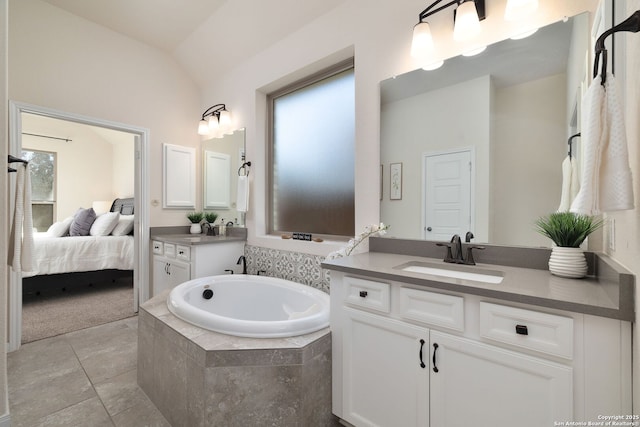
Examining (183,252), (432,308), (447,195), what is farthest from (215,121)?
(432,308)

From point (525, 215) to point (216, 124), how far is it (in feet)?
10.2

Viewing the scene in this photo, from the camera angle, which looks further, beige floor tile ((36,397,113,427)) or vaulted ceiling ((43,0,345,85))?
vaulted ceiling ((43,0,345,85))

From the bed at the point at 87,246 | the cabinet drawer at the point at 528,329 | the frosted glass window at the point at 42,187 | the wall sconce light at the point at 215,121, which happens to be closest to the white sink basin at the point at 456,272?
the cabinet drawer at the point at 528,329

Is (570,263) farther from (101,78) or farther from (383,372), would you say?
(101,78)

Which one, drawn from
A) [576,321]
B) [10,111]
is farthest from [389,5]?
[10,111]

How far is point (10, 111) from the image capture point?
2352 mm

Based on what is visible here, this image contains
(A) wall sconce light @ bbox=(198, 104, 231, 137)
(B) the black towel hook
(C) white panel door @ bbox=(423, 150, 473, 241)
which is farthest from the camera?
(A) wall sconce light @ bbox=(198, 104, 231, 137)

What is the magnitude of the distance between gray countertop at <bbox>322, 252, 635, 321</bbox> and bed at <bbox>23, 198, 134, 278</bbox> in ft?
12.5

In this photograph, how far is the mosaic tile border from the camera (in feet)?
7.77

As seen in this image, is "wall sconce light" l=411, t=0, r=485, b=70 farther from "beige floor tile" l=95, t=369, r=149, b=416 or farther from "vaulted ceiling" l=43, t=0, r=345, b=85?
"beige floor tile" l=95, t=369, r=149, b=416

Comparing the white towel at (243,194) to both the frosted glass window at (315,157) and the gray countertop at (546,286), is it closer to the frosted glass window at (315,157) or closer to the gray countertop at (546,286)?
the frosted glass window at (315,157)

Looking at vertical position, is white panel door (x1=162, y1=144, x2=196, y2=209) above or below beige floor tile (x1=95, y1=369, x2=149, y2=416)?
above

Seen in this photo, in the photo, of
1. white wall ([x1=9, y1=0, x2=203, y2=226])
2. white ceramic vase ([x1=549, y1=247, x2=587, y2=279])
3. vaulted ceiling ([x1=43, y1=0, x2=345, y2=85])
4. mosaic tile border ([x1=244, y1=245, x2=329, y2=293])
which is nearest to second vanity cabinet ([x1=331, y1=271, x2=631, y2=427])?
white ceramic vase ([x1=549, y1=247, x2=587, y2=279])

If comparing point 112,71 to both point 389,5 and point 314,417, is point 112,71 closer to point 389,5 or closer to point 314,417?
point 389,5
